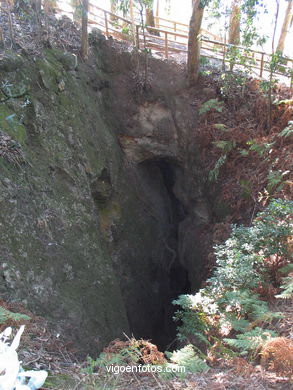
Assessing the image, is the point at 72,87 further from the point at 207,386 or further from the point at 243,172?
the point at 207,386

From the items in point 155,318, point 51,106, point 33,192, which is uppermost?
point 51,106

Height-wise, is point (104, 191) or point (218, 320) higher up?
point (104, 191)

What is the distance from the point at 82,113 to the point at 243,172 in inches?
173

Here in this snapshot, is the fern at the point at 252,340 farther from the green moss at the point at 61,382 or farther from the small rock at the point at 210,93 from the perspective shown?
the small rock at the point at 210,93

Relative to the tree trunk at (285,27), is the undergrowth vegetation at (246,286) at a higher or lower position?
lower

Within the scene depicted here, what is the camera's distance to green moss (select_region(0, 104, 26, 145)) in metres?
6.01

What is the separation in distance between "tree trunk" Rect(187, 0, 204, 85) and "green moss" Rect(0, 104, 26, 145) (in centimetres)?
593

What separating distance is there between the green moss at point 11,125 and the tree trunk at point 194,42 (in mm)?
5931

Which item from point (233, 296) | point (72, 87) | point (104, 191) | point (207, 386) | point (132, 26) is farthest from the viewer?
point (132, 26)

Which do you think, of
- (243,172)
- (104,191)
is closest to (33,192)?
(104,191)

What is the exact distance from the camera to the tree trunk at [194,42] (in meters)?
9.55

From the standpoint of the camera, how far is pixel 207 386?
3203mm

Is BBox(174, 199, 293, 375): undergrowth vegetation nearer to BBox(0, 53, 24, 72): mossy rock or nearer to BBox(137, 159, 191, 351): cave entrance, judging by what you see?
BBox(0, 53, 24, 72): mossy rock

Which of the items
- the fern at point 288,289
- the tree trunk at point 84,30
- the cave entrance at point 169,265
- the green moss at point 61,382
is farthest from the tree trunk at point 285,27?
the green moss at point 61,382
